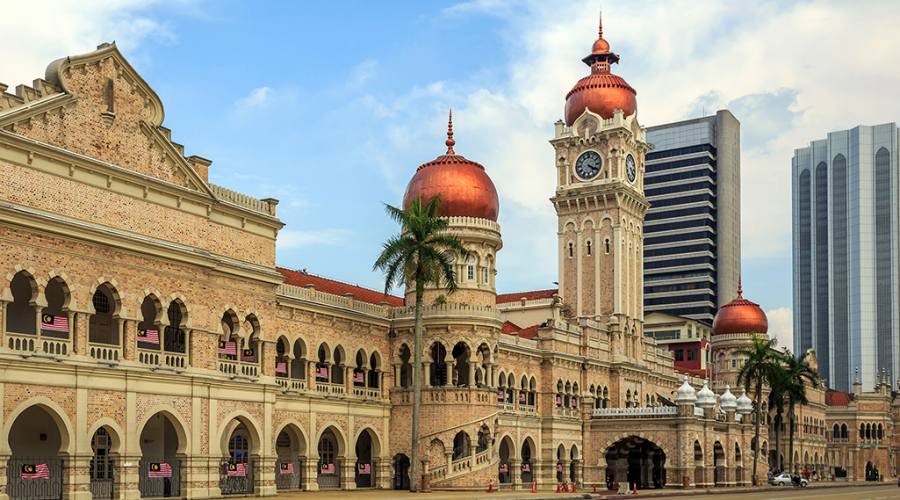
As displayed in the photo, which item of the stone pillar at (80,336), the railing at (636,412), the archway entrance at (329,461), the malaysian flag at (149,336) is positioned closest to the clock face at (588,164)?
the railing at (636,412)

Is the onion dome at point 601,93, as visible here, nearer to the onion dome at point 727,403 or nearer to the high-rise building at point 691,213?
the onion dome at point 727,403

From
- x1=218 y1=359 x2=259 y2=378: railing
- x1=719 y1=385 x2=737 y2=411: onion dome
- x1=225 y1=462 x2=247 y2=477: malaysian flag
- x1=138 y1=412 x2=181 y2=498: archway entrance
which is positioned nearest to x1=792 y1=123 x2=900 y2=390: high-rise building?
x1=719 y1=385 x2=737 y2=411: onion dome

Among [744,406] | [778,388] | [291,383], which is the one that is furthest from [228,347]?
[778,388]

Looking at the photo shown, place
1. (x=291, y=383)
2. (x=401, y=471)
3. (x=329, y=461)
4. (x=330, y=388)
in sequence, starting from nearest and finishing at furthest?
(x=291, y=383) < (x=330, y=388) < (x=329, y=461) < (x=401, y=471)

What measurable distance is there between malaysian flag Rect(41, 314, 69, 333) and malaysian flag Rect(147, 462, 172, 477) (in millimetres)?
6971

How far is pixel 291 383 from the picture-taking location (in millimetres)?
49688

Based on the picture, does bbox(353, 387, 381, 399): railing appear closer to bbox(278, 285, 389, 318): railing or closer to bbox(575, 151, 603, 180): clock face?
bbox(278, 285, 389, 318): railing

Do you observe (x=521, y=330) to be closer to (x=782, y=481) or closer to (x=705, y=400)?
(x=705, y=400)

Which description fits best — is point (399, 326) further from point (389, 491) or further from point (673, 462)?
point (673, 462)

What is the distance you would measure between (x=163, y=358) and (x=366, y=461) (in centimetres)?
1900

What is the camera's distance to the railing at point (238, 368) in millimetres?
43969

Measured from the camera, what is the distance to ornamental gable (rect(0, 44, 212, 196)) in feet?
118

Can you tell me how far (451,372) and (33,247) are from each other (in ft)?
79.5

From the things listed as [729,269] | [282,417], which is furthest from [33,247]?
[729,269]
